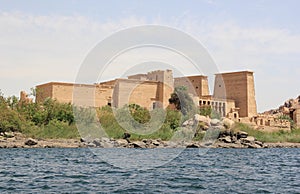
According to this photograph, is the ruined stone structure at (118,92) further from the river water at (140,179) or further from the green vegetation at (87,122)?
the river water at (140,179)

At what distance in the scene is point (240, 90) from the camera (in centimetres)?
7006

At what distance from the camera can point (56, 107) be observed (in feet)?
164

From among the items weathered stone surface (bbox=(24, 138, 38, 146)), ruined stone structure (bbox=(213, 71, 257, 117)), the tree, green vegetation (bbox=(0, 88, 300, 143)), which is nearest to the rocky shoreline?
weathered stone surface (bbox=(24, 138, 38, 146))

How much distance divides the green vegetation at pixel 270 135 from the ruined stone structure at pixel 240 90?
10160 mm

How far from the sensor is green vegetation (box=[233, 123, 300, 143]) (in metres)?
53.7

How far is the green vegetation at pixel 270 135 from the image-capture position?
53.7 m

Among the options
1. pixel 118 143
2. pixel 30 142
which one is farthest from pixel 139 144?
pixel 30 142

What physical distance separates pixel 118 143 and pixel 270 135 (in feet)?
71.3

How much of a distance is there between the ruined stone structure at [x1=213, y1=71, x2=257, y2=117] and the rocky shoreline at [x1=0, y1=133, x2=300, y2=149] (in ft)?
70.4

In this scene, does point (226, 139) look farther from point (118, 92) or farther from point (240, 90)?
point (240, 90)

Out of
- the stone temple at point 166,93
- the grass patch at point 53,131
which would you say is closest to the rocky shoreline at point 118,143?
the grass patch at point 53,131

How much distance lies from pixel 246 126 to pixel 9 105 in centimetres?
2544

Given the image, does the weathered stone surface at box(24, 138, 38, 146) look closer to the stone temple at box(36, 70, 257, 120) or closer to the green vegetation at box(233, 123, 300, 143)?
the stone temple at box(36, 70, 257, 120)

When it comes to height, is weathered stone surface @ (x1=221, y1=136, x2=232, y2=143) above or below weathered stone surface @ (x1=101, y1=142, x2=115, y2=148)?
above
